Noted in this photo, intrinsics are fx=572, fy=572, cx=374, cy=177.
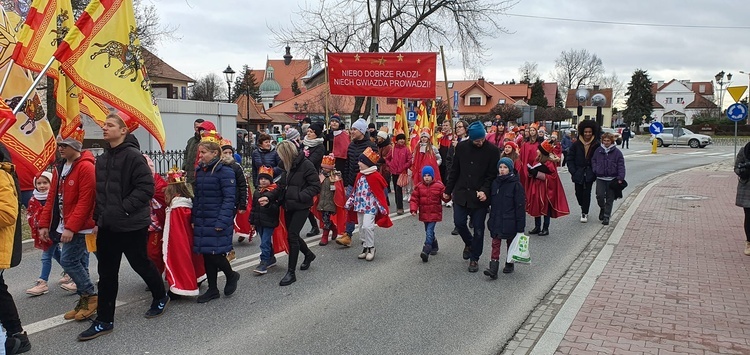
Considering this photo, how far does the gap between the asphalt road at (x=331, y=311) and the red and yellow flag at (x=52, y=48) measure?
6.16 ft

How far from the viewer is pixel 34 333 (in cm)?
479

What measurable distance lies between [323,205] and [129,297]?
305cm

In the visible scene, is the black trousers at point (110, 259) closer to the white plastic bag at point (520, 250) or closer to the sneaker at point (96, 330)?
the sneaker at point (96, 330)

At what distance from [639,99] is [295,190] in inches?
3634

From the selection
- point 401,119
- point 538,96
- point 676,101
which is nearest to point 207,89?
point 538,96

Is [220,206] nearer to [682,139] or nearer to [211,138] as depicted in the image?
[211,138]

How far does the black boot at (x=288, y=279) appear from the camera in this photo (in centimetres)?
631

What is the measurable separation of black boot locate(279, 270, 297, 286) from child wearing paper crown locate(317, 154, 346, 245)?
1.84 meters

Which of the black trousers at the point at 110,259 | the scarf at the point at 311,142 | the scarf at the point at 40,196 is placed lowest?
the black trousers at the point at 110,259

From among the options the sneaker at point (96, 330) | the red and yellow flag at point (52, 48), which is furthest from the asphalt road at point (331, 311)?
the red and yellow flag at point (52, 48)

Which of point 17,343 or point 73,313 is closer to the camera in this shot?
point 17,343

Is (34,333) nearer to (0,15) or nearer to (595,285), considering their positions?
(0,15)

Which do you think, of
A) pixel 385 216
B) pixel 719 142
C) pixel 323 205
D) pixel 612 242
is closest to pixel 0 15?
pixel 323 205

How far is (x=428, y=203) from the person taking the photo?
7434mm
